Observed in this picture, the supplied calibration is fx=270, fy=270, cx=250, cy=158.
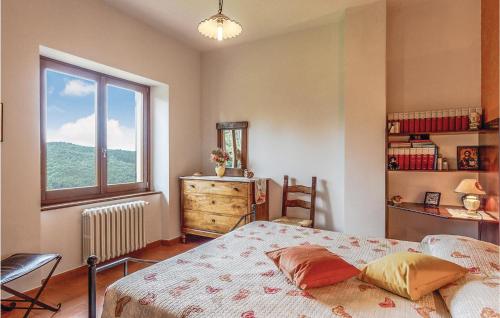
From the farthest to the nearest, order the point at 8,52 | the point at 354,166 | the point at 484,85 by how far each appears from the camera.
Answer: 1. the point at 354,166
2. the point at 484,85
3. the point at 8,52

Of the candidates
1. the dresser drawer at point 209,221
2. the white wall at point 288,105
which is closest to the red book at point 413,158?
the white wall at point 288,105

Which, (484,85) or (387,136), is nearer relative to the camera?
(484,85)

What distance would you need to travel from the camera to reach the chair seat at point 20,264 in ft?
6.12

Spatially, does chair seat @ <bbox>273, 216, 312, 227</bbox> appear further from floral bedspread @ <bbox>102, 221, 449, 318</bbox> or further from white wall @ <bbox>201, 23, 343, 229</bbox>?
floral bedspread @ <bbox>102, 221, 449, 318</bbox>

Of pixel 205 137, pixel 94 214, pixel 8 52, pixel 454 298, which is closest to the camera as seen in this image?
pixel 454 298

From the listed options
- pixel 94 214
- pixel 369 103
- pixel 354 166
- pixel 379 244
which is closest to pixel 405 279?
pixel 379 244

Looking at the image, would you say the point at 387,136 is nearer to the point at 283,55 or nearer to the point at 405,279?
the point at 283,55

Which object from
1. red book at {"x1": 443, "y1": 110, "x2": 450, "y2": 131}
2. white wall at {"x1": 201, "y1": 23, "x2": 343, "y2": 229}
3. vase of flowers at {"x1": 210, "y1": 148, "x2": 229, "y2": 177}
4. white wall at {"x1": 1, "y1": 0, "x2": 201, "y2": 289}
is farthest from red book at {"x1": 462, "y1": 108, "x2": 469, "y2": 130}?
white wall at {"x1": 1, "y1": 0, "x2": 201, "y2": 289}

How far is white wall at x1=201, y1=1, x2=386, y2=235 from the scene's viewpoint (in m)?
3.00

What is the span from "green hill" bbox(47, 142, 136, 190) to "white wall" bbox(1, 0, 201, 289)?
33 centimetres

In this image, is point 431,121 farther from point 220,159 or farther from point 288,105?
point 220,159

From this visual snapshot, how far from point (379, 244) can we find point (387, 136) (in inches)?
55.3

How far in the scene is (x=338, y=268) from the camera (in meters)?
1.35

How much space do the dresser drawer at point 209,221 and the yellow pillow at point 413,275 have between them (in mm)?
2325
